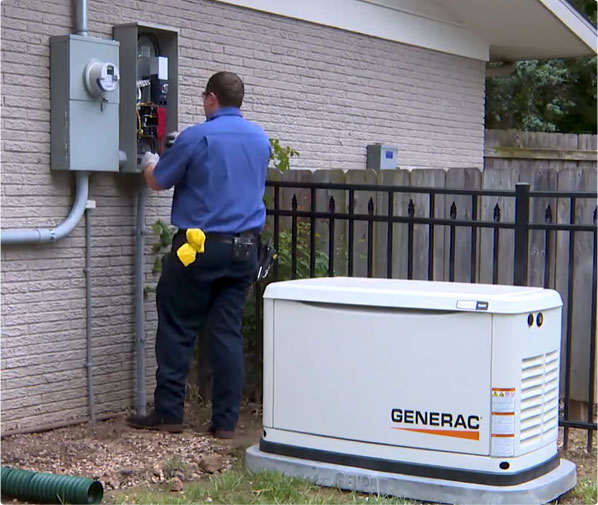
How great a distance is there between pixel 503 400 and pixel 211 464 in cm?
154

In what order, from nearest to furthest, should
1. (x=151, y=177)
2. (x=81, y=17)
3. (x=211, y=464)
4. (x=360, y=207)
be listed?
(x=211, y=464) < (x=151, y=177) < (x=81, y=17) < (x=360, y=207)

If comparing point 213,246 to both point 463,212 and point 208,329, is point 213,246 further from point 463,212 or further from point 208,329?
point 463,212

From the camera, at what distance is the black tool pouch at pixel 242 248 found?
17.7ft

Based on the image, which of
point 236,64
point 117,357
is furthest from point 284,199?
point 117,357

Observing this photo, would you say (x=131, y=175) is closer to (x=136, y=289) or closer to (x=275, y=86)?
(x=136, y=289)

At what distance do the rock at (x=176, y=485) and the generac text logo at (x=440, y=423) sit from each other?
1.06 m

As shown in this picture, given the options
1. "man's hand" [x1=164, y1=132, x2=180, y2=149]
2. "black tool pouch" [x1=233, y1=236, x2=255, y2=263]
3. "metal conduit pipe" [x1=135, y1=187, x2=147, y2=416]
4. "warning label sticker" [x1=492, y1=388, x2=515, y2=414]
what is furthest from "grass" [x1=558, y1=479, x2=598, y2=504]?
"man's hand" [x1=164, y1=132, x2=180, y2=149]

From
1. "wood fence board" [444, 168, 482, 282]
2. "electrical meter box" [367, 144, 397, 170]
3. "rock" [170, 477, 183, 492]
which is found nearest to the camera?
"rock" [170, 477, 183, 492]

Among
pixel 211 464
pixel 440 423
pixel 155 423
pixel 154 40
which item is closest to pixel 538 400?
pixel 440 423

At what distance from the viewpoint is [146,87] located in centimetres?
602

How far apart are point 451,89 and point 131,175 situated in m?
4.69

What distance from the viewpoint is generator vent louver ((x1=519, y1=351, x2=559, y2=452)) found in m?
4.46

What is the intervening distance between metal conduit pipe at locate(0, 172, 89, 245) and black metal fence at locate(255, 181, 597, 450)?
122cm

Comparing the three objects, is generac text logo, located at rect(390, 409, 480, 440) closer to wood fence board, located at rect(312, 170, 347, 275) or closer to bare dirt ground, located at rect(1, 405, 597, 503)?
bare dirt ground, located at rect(1, 405, 597, 503)
